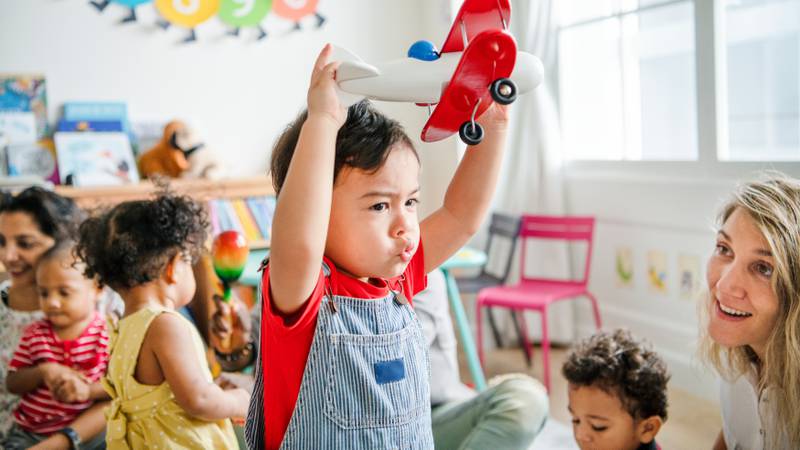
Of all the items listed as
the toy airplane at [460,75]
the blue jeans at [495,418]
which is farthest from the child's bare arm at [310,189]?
the blue jeans at [495,418]

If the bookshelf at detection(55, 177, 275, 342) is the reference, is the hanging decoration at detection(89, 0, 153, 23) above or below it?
above

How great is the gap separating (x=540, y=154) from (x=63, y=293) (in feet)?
8.04

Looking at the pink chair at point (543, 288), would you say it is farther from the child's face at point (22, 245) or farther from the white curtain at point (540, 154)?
the child's face at point (22, 245)

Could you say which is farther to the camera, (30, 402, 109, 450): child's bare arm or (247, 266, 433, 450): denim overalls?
(30, 402, 109, 450): child's bare arm

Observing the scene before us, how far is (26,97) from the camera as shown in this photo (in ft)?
10.9

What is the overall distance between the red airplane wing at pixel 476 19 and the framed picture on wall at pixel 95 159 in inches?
103

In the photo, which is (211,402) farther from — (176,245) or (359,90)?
(359,90)

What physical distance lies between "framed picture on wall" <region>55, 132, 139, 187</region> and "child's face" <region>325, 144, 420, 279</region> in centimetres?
251

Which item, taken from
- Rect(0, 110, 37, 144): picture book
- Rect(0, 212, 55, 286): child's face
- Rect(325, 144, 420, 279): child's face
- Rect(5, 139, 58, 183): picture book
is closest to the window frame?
Rect(325, 144, 420, 279): child's face

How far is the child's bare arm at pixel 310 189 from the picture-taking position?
83 cm

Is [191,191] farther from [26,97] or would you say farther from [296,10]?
[296,10]

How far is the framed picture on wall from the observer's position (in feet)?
10.7

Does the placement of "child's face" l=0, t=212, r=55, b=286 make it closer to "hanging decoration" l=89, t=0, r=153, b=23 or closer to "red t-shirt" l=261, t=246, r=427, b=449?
"red t-shirt" l=261, t=246, r=427, b=449

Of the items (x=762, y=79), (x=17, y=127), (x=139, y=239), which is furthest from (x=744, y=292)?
(x=17, y=127)
